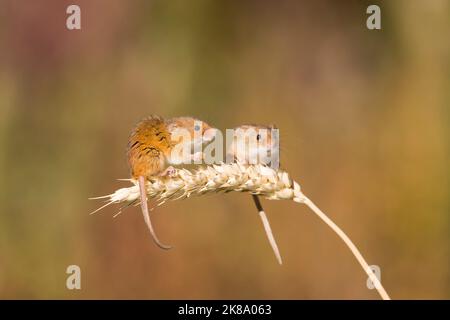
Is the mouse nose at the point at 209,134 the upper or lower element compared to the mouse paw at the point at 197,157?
upper

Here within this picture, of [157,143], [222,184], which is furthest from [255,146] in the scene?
[222,184]

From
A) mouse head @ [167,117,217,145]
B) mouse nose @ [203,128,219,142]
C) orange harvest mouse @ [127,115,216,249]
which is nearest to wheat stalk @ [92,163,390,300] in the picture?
orange harvest mouse @ [127,115,216,249]

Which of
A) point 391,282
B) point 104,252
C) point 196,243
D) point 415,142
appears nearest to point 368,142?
point 415,142

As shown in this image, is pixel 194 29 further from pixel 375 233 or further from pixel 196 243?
pixel 375 233

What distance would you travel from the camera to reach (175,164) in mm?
2684

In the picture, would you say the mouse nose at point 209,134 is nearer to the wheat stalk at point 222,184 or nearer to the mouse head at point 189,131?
the mouse head at point 189,131

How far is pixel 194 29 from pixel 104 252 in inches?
61.0

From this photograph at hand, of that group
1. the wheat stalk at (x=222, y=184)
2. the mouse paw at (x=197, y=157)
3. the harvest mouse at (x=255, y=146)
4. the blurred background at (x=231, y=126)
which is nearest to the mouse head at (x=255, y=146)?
the harvest mouse at (x=255, y=146)

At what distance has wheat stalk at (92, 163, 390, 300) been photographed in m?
1.91

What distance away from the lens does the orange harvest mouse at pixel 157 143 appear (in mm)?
2420

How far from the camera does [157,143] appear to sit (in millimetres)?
2568

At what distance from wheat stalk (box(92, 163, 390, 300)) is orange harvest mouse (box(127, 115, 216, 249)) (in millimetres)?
156

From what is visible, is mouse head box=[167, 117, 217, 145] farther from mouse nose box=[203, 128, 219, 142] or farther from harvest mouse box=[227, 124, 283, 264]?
harvest mouse box=[227, 124, 283, 264]

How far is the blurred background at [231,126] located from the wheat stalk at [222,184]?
6.15ft
